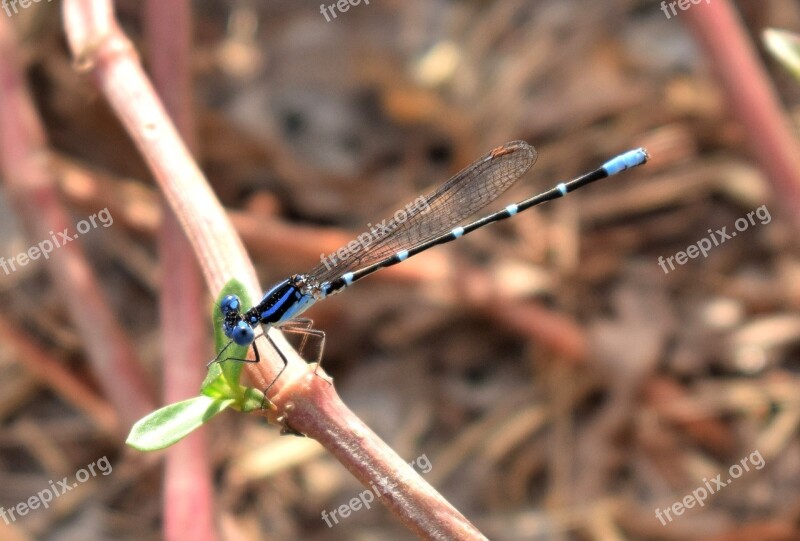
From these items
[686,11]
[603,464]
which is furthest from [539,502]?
[686,11]

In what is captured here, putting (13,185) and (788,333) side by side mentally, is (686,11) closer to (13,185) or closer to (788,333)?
(788,333)

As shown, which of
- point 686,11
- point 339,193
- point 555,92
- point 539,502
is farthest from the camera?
point 555,92

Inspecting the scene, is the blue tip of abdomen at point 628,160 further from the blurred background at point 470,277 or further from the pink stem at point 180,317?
the pink stem at point 180,317

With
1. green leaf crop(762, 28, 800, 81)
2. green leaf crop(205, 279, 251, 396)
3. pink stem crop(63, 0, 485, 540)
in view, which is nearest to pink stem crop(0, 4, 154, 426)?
pink stem crop(63, 0, 485, 540)

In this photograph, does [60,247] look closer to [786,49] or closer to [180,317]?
[180,317]

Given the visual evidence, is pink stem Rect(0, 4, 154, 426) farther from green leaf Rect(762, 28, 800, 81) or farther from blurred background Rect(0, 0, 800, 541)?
green leaf Rect(762, 28, 800, 81)

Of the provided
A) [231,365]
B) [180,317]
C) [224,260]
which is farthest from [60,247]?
[231,365]

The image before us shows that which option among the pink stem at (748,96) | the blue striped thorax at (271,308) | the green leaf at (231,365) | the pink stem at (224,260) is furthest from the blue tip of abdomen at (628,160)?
the green leaf at (231,365)
